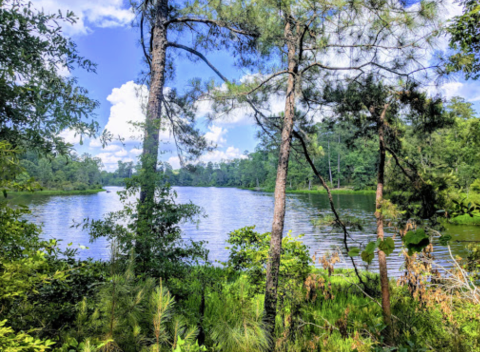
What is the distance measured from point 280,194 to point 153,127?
7.03 ft

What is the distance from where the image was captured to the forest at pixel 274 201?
1963 millimetres

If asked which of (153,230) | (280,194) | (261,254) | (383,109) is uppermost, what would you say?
(383,109)

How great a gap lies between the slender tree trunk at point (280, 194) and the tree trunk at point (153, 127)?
1.72 metres

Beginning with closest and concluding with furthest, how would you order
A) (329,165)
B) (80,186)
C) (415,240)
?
(415,240) → (329,165) → (80,186)

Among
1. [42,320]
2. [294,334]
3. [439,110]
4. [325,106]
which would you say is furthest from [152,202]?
[439,110]

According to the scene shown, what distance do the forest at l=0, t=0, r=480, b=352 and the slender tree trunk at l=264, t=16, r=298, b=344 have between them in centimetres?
2

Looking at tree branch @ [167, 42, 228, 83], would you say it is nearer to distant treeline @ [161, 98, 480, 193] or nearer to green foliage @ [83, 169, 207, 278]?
distant treeline @ [161, 98, 480, 193]

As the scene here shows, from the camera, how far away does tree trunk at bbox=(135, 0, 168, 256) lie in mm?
3934

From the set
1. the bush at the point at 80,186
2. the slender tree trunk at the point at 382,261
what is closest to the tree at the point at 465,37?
the slender tree trunk at the point at 382,261

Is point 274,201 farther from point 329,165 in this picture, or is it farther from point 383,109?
point 329,165

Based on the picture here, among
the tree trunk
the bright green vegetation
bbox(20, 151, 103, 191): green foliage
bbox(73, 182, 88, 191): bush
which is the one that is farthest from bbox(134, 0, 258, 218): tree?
bbox(73, 182, 88, 191): bush

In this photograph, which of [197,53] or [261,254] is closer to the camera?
[261,254]

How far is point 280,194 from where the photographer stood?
4.22m

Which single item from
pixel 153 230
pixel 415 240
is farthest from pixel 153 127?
pixel 415 240
